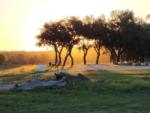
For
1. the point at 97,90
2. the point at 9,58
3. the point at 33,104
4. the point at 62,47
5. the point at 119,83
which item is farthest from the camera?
the point at 9,58

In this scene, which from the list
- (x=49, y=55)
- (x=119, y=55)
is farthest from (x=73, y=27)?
(x=49, y=55)

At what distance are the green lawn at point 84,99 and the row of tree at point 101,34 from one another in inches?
2419

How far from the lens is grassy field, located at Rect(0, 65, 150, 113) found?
23250mm

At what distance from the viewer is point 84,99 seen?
28.4 m

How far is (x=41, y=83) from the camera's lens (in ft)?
115

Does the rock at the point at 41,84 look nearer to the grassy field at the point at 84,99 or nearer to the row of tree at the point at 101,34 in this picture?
the grassy field at the point at 84,99

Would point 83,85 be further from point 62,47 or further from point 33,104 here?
point 62,47

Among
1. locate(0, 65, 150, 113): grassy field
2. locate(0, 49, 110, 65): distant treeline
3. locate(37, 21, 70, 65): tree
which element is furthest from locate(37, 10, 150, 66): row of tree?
locate(0, 65, 150, 113): grassy field

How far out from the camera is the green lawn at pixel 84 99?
2323 cm

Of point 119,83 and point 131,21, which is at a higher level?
point 131,21

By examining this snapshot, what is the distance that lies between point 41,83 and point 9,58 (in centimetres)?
12104

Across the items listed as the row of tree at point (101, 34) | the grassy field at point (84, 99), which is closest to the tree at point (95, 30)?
the row of tree at point (101, 34)

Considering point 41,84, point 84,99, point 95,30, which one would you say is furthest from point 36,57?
point 84,99

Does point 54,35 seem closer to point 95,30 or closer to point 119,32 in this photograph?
point 95,30
